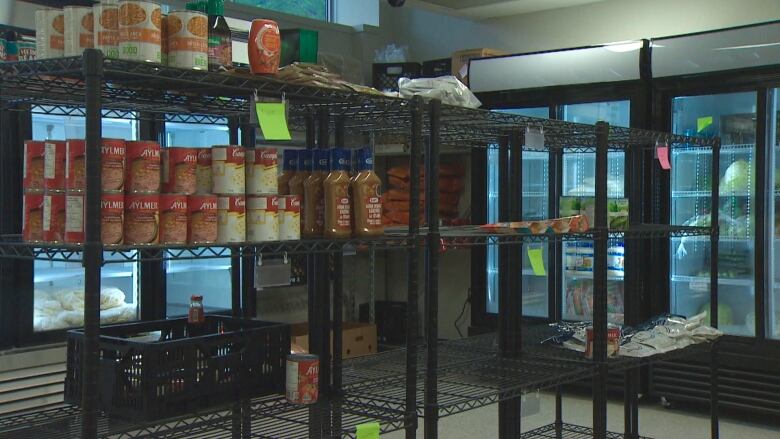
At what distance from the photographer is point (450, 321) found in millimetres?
7184

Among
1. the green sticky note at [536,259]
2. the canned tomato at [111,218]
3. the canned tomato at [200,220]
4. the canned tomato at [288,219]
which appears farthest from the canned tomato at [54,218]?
the green sticky note at [536,259]

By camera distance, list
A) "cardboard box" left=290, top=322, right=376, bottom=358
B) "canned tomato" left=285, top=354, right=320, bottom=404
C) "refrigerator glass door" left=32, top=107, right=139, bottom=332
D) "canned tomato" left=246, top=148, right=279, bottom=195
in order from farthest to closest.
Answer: "cardboard box" left=290, top=322, right=376, bottom=358, "refrigerator glass door" left=32, top=107, right=139, bottom=332, "canned tomato" left=285, top=354, right=320, bottom=404, "canned tomato" left=246, top=148, right=279, bottom=195

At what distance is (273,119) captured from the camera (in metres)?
2.21

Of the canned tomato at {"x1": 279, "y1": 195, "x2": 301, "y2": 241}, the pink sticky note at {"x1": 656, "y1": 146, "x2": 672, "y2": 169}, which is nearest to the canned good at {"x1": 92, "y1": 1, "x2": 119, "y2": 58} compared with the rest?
the canned tomato at {"x1": 279, "y1": 195, "x2": 301, "y2": 241}

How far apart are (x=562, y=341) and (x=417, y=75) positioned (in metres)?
3.30

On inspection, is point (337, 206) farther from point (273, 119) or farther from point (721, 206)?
point (721, 206)

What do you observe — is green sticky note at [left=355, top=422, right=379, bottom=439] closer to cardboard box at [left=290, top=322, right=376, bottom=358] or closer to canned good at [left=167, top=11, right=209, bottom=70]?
canned good at [left=167, top=11, right=209, bottom=70]

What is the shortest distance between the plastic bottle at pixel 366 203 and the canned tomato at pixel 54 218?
85cm

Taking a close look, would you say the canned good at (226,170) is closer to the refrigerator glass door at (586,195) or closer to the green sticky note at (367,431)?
the green sticky note at (367,431)

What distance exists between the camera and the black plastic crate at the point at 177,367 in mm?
2178

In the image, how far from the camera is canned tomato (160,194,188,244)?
6.60 feet

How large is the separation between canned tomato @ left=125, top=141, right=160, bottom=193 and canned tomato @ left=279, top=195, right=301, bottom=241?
1.29ft

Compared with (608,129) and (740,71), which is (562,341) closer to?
(608,129)

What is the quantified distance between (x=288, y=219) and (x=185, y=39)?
0.56 meters
